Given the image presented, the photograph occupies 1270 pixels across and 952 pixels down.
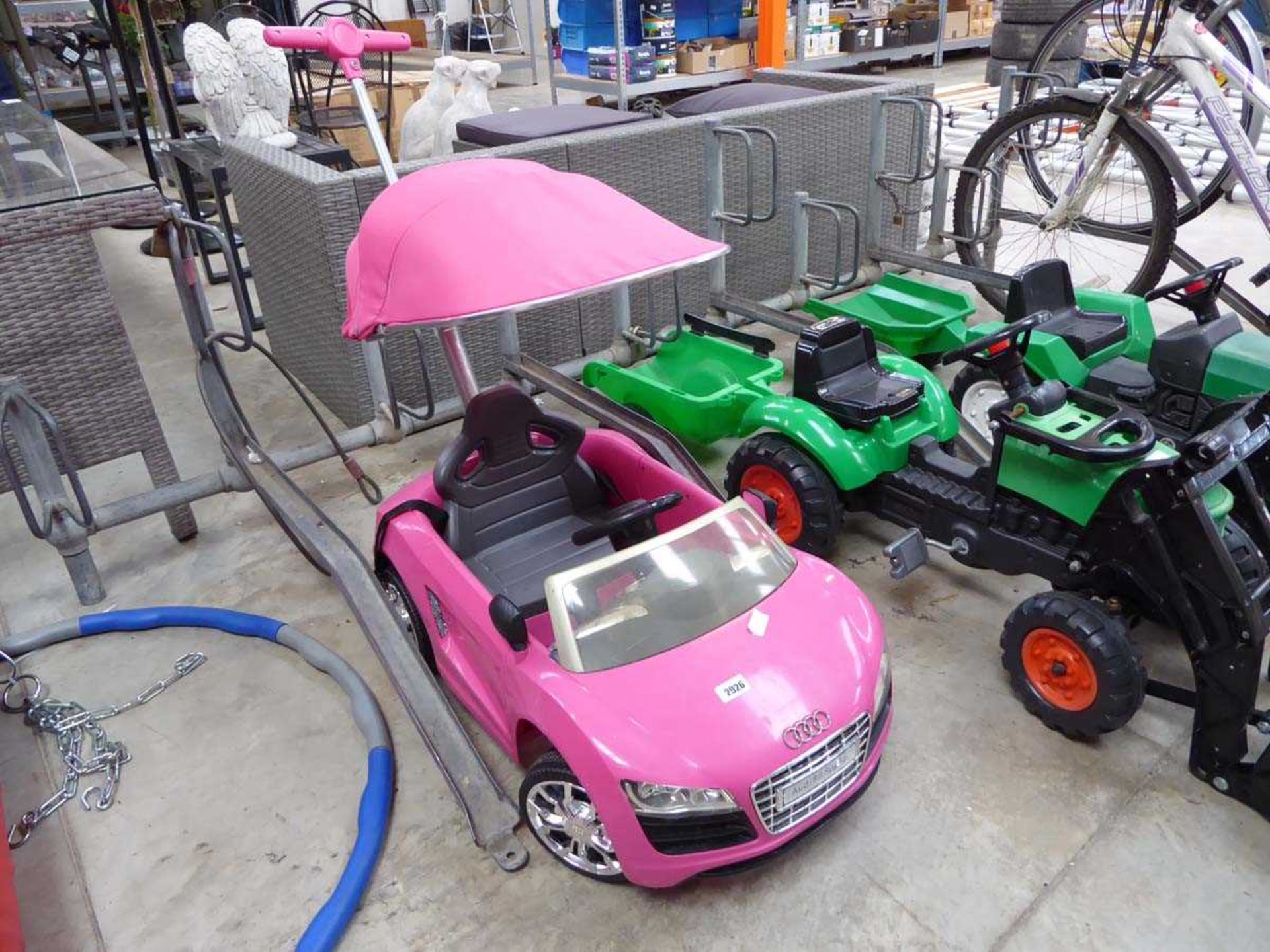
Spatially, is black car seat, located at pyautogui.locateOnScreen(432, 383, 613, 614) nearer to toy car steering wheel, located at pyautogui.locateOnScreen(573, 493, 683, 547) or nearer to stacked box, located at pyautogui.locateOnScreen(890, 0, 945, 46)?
toy car steering wheel, located at pyautogui.locateOnScreen(573, 493, 683, 547)

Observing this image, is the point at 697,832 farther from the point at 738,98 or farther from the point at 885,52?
the point at 885,52

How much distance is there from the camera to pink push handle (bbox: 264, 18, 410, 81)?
306 centimetres

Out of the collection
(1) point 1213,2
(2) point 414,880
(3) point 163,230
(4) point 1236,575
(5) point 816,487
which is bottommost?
(2) point 414,880

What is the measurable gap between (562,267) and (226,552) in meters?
1.91

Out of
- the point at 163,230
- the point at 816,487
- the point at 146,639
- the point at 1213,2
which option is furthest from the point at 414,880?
the point at 1213,2

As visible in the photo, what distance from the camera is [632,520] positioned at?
240 centimetres

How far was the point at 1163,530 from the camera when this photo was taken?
2.15m

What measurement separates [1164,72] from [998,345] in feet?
7.92

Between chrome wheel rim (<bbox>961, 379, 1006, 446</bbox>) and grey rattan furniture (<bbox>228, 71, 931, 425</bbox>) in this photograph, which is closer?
chrome wheel rim (<bbox>961, 379, 1006, 446</bbox>)

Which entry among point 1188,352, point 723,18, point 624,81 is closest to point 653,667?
point 1188,352

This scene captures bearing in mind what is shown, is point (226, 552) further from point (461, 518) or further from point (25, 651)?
point (461, 518)

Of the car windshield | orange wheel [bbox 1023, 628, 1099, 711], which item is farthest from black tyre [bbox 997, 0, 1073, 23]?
the car windshield

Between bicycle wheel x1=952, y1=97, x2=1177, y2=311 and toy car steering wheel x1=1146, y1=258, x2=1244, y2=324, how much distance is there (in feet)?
4.08

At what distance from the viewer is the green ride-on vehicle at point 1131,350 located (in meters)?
2.94
